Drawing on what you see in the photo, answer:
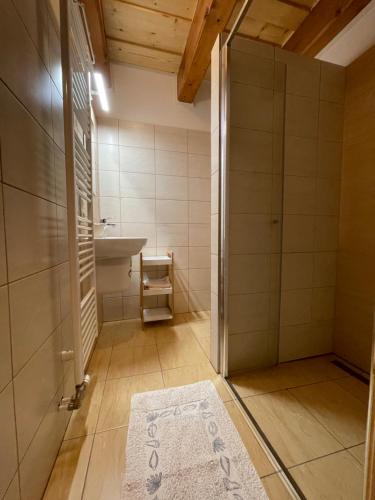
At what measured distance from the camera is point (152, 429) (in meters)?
0.95

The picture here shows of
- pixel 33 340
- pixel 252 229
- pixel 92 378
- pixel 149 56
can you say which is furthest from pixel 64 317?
pixel 149 56

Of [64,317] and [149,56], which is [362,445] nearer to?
[64,317]

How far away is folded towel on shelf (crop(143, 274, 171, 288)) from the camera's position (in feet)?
6.19

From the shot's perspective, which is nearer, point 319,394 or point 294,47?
point 319,394

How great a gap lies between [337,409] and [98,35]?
2.68 metres

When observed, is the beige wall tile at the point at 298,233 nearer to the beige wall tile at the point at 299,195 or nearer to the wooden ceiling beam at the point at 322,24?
the beige wall tile at the point at 299,195

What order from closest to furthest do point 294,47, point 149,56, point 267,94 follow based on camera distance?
point 267,94 → point 294,47 → point 149,56

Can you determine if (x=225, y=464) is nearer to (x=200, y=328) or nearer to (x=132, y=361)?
(x=132, y=361)

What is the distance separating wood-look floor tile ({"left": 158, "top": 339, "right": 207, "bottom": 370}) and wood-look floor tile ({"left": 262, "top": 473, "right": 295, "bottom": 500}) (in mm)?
715

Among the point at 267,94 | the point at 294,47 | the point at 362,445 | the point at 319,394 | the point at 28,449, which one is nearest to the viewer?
→ the point at 28,449

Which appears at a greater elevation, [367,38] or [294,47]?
[294,47]

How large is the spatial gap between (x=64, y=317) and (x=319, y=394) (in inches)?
54.3

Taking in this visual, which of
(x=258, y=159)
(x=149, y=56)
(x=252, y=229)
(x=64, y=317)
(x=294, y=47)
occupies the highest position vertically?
(x=149, y=56)

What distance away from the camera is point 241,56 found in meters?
1.19
